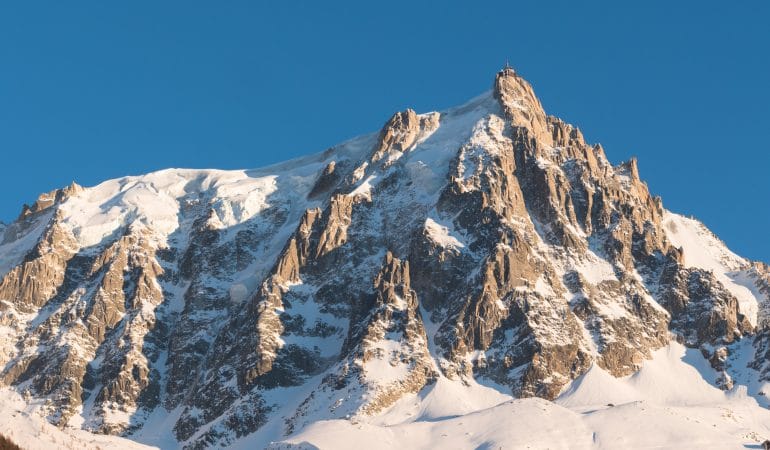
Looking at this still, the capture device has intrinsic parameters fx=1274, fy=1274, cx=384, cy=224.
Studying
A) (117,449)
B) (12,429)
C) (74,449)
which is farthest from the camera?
(117,449)

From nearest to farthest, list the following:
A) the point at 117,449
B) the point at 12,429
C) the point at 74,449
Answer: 1. the point at 12,429
2. the point at 74,449
3. the point at 117,449

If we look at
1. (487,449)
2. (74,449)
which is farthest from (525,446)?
(74,449)

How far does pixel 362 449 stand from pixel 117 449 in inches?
1494

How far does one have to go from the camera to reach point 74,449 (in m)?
74.4

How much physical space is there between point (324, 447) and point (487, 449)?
83.4ft

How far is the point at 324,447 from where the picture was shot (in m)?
197

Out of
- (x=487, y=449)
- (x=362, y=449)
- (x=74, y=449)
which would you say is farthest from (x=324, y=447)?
(x=74, y=449)

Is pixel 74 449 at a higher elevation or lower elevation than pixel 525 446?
lower

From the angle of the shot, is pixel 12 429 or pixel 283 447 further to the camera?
pixel 283 447

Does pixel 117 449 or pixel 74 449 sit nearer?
pixel 74 449

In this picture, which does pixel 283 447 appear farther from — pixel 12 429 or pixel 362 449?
pixel 12 429

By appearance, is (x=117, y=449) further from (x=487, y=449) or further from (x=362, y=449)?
(x=487, y=449)

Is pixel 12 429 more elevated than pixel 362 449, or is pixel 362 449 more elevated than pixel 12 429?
pixel 362 449

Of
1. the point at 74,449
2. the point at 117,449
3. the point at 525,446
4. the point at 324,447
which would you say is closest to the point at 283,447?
the point at 324,447
